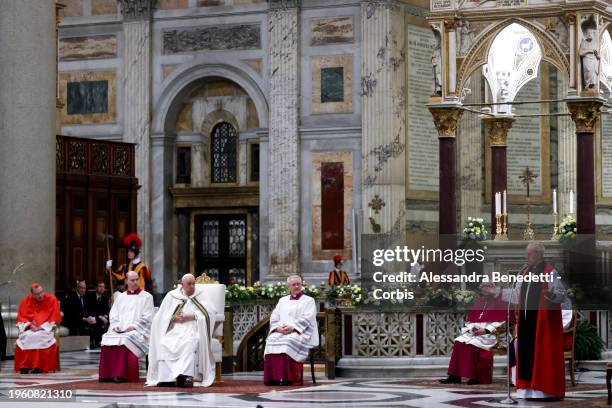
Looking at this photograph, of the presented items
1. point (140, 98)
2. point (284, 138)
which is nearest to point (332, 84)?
point (284, 138)

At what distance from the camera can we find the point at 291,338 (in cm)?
1722

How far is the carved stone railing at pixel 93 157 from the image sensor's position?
27797mm

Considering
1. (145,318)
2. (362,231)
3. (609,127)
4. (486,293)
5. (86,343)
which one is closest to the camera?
(486,293)

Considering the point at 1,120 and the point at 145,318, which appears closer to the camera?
the point at 145,318

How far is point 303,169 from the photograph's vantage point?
3139cm

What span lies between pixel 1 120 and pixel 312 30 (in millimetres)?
11353

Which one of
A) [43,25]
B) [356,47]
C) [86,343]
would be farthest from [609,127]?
[43,25]

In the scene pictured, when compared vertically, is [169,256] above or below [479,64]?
below

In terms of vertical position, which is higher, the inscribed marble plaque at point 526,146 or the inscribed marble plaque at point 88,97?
the inscribed marble plaque at point 88,97

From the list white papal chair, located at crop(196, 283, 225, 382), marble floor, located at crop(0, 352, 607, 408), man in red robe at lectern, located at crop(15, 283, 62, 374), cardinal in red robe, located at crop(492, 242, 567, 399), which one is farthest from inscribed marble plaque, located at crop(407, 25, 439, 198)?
cardinal in red robe, located at crop(492, 242, 567, 399)

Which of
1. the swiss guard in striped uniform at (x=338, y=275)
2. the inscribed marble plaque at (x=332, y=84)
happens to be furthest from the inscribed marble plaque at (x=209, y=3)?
the swiss guard in striped uniform at (x=338, y=275)

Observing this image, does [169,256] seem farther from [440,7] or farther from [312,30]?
[440,7]

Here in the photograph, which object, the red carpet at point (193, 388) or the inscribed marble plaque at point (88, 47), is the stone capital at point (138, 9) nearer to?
the inscribed marble plaque at point (88, 47)

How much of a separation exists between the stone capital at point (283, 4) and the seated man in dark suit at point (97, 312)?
8399 mm
